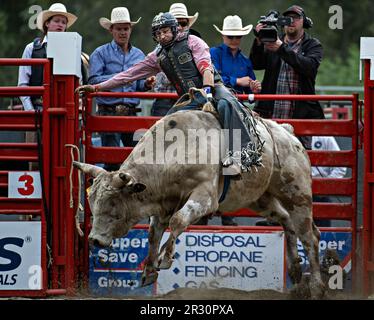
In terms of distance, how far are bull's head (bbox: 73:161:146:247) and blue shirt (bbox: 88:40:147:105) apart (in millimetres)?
2041

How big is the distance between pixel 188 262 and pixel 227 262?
1.14ft

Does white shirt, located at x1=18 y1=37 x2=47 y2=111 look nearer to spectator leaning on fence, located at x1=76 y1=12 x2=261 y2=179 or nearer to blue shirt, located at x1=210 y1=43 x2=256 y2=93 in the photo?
spectator leaning on fence, located at x1=76 y1=12 x2=261 y2=179

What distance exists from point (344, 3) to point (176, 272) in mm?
22364

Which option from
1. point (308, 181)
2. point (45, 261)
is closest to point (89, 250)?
point (45, 261)

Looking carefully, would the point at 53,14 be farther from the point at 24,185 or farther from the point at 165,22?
the point at 24,185

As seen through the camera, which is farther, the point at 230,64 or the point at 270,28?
the point at 230,64

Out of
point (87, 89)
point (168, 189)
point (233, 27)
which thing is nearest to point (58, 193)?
point (87, 89)

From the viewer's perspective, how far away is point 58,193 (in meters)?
9.68

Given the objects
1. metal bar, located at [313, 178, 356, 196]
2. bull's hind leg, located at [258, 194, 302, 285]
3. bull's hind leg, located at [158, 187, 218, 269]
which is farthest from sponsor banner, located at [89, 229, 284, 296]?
bull's hind leg, located at [158, 187, 218, 269]

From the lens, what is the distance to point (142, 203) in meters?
8.95

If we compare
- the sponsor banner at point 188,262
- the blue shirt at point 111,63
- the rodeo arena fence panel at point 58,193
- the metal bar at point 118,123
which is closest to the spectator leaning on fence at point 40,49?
the blue shirt at point 111,63

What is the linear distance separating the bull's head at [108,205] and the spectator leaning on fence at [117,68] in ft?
5.77

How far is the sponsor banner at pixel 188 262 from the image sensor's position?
33.4 ft

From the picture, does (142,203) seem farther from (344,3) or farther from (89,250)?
(344,3)
